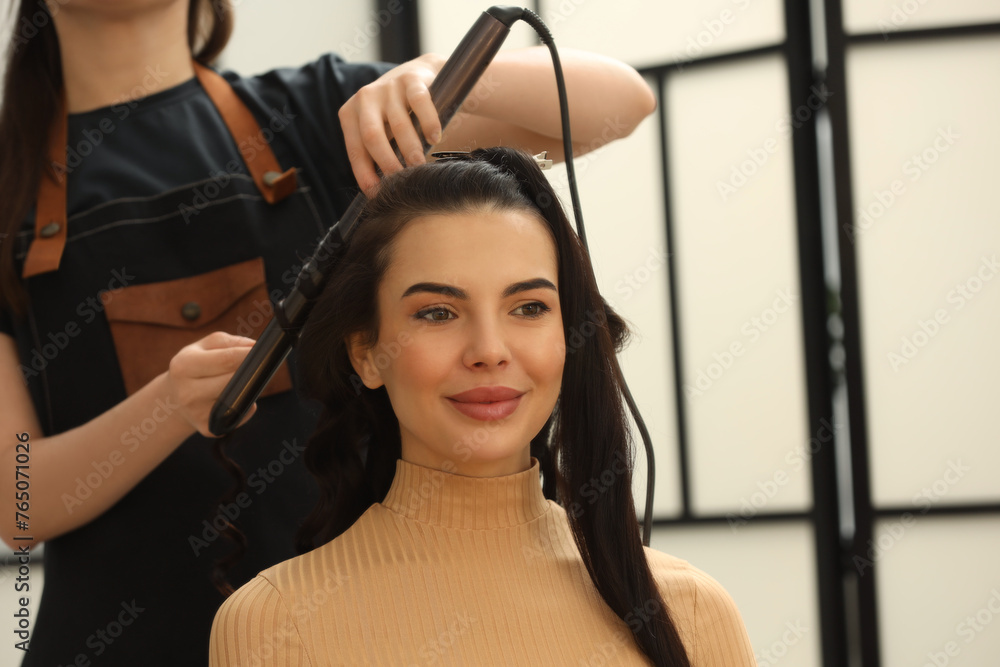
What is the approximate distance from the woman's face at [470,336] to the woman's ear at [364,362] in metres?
0.02

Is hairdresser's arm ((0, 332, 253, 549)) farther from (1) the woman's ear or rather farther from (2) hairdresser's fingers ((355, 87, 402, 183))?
(2) hairdresser's fingers ((355, 87, 402, 183))

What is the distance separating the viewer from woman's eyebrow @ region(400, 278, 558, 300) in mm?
1059

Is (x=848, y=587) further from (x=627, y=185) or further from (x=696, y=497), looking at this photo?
(x=627, y=185)

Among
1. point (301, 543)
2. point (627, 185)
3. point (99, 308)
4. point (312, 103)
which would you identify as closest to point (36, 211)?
point (99, 308)

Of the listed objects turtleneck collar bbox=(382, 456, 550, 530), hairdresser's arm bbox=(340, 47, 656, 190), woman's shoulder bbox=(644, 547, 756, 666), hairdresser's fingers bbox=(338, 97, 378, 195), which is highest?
hairdresser's arm bbox=(340, 47, 656, 190)

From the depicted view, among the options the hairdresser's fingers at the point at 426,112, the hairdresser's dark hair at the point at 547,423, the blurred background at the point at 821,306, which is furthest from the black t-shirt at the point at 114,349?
the blurred background at the point at 821,306

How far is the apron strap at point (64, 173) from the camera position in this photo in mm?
1294

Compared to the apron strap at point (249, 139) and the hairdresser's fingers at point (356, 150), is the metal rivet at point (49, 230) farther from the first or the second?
the hairdresser's fingers at point (356, 150)

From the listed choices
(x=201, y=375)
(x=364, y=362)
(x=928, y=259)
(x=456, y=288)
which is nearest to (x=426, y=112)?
(x=456, y=288)

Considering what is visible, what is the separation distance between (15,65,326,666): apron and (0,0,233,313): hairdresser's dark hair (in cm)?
2

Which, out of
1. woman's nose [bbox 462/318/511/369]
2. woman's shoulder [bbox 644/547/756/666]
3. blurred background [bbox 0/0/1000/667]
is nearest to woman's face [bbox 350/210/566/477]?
woman's nose [bbox 462/318/511/369]

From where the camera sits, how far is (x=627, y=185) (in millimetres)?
2705

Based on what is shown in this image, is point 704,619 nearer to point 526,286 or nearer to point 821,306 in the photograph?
point 526,286

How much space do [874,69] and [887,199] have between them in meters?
0.32
